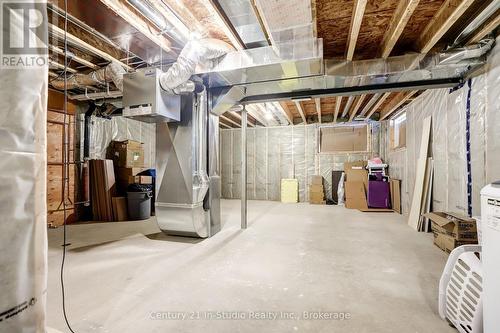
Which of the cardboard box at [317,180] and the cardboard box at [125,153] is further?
the cardboard box at [317,180]

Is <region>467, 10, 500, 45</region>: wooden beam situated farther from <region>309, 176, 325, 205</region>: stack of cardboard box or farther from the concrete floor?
<region>309, 176, 325, 205</region>: stack of cardboard box

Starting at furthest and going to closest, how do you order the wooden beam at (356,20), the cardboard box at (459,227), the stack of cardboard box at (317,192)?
the stack of cardboard box at (317,192)
the cardboard box at (459,227)
the wooden beam at (356,20)

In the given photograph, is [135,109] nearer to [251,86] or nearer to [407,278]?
[251,86]

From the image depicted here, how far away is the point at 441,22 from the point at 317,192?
16.0 feet

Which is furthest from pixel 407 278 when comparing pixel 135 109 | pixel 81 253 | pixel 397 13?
pixel 81 253

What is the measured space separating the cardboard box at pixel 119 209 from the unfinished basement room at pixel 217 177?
0.13 ft

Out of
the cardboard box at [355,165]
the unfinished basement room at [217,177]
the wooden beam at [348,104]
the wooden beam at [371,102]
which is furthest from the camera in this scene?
the cardboard box at [355,165]

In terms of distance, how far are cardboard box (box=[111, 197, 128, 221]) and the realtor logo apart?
433cm

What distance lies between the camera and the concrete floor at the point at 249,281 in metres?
1.54

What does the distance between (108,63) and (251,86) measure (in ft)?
6.90

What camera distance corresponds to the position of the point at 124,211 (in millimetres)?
4559

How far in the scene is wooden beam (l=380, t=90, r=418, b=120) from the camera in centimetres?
439

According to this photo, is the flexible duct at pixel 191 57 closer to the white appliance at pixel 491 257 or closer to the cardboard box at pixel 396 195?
the white appliance at pixel 491 257

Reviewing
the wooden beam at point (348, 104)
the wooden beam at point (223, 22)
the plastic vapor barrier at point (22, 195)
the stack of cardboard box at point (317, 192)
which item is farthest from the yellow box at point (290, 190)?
the plastic vapor barrier at point (22, 195)
